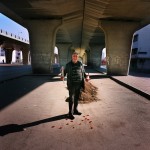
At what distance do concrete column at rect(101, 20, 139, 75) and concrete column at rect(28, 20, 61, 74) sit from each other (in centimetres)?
579

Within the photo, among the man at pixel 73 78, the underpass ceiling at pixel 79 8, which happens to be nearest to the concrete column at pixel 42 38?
the underpass ceiling at pixel 79 8

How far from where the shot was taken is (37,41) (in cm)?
2819

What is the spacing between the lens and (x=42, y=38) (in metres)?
28.1

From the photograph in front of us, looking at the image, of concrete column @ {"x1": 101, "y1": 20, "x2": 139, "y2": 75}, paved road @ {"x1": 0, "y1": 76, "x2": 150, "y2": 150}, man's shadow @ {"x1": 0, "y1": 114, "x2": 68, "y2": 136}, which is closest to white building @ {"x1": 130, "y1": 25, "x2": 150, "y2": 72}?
concrete column @ {"x1": 101, "y1": 20, "x2": 139, "y2": 75}

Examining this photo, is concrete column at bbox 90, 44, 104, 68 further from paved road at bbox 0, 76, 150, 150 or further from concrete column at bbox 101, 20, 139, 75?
paved road at bbox 0, 76, 150, 150

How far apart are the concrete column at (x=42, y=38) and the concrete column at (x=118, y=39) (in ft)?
19.0

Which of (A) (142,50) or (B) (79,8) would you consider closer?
(B) (79,8)

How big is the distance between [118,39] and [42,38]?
8.58 meters

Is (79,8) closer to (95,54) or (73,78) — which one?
(73,78)

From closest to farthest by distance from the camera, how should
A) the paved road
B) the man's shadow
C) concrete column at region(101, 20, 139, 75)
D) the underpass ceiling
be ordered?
the paved road → the man's shadow → the underpass ceiling → concrete column at region(101, 20, 139, 75)

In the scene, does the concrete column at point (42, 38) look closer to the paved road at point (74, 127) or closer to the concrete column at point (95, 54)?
the paved road at point (74, 127)

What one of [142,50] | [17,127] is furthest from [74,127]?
[142,50]

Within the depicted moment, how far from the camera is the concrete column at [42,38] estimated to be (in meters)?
28.1

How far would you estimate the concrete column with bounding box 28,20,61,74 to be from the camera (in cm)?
2809
